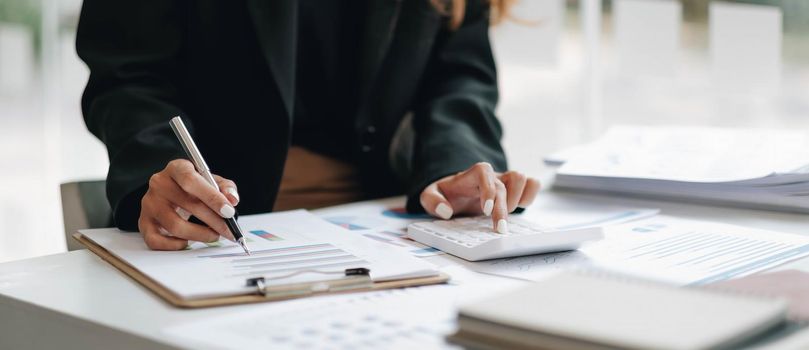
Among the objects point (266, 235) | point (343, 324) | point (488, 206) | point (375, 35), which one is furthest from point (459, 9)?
point (343, 324)

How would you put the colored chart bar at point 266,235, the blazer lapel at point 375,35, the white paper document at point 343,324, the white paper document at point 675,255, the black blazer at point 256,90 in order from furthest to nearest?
the blazer lapel at point 375,35 → the black blazer at point 256,90 → the colored chart bar at point 266,235 → the white paper document at point 675,255 → the white paper document at point 343,324

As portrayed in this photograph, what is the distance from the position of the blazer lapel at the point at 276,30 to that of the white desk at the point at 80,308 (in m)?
0.48

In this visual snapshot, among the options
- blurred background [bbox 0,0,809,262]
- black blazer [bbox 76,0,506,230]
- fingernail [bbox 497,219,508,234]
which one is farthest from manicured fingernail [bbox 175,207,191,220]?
blurred background [bbox 0,0,809,262]

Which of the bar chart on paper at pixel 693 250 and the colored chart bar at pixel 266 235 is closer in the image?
the bar chart on paper at pixel 693 250

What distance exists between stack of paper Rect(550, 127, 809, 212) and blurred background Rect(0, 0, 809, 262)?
0.34 m

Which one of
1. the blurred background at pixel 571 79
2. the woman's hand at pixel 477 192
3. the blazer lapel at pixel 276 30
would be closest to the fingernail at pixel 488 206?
the woman's hand at pixel 477 192

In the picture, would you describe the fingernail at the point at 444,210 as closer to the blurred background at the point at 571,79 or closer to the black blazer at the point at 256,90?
the black blazer at the point at 256,90

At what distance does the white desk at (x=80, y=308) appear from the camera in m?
0.73

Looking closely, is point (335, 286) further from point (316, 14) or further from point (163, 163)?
point (316, 14)

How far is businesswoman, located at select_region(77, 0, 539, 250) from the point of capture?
1129mm

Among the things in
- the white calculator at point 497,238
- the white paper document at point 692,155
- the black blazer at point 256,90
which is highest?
the black blazer at point 256,90

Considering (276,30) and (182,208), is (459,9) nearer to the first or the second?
(276,30)

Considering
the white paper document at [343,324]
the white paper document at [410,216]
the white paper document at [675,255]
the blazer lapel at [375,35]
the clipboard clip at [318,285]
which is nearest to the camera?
the white paper document at [343,324]

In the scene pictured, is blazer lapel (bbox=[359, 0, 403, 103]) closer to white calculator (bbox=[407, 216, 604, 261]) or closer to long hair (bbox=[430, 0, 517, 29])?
long hair (bbox=[430, 0, 517, 29])
